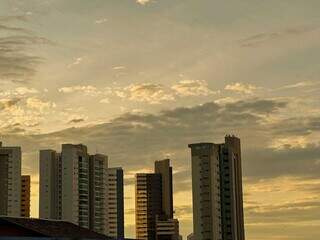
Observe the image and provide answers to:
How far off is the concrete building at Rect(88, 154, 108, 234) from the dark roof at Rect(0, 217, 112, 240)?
100 m

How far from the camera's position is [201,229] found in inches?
6486

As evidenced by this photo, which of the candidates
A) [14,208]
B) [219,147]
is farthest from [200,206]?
[14,208]

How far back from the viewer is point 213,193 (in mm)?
163625

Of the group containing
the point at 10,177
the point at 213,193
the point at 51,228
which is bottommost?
the point at 51,228

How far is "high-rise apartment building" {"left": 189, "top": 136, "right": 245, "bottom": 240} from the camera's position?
164 m

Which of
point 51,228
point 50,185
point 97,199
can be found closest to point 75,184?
point 50,185

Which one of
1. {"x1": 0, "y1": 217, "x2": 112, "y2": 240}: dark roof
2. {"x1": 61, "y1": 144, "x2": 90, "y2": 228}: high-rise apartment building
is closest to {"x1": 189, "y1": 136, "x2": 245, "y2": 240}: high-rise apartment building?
{"x1": 61, "y1": 144, "x2": 90, "y2": 228}: high-rise apartment building

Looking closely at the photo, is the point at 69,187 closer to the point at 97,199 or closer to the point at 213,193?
the point at 97,199

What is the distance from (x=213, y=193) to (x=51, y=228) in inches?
3178

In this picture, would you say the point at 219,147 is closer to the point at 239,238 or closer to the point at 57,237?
the point at 239,238

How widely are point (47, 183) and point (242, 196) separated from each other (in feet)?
165

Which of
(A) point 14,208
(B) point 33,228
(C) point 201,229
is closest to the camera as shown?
(B) point 33,228

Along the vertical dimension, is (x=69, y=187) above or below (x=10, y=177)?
below

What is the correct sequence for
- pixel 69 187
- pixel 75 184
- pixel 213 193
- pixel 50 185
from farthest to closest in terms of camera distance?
pixel 75 184 → pixel 50 185 → pixel 69 187 → pixel 213 193
